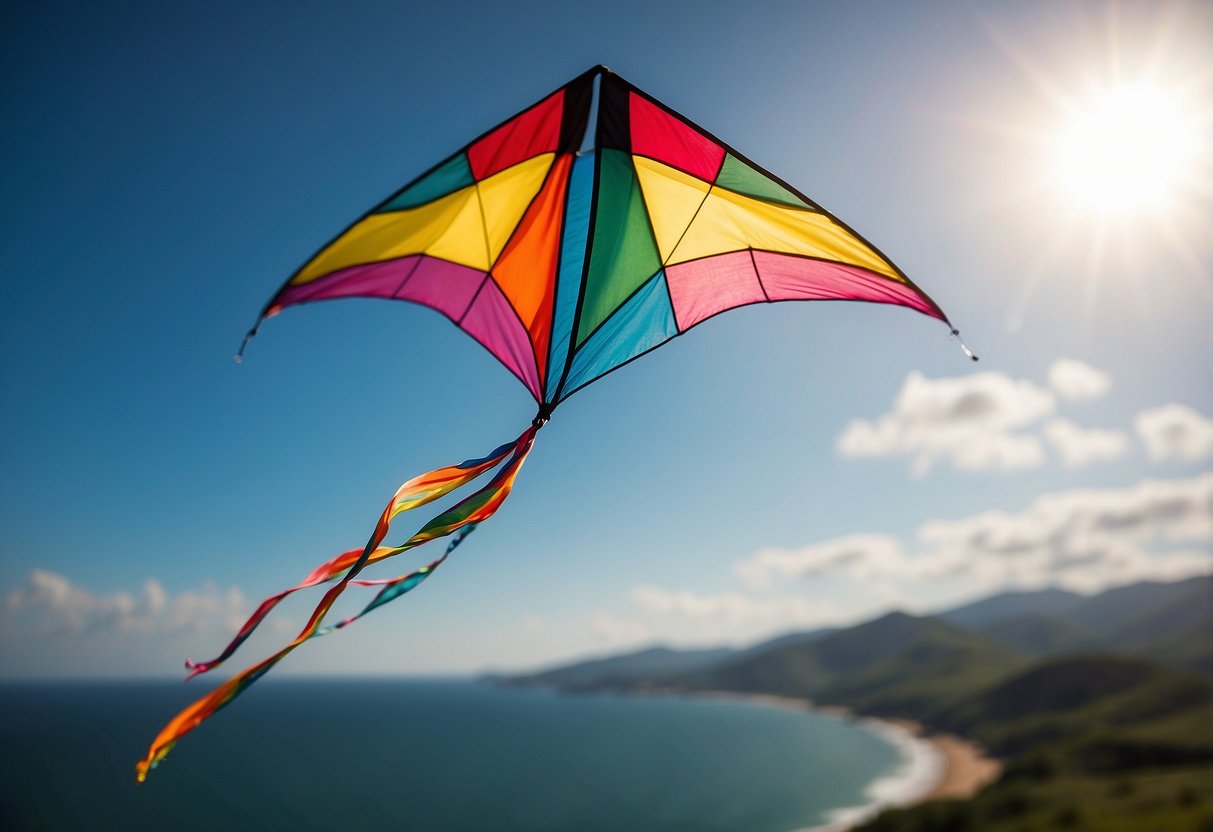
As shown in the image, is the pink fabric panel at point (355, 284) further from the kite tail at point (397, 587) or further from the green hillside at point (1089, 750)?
the green hillside at point (1089, 750)

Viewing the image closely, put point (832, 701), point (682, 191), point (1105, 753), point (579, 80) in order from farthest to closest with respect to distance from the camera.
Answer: point (832, 701) < point (1105, 753) < point (682, 191) < point (579, 80)

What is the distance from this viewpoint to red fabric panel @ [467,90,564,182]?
17.6 ft

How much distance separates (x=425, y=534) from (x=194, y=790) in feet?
293

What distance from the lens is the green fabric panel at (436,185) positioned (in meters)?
5.65

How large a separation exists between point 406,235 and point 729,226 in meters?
3.14

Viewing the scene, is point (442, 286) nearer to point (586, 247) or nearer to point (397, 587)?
point (586, 247)

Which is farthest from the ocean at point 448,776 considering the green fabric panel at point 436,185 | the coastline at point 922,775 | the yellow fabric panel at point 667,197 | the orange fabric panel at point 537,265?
the green fabric panel at point 436,185

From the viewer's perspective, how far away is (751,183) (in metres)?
5.73

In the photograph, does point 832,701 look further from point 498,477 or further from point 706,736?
point 498,477

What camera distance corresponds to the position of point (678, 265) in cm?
663

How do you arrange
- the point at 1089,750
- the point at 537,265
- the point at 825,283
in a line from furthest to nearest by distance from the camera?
the point at 1089,750 < the point at 537,265 < the point at 825,283

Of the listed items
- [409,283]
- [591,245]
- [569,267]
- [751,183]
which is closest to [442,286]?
[409,283]

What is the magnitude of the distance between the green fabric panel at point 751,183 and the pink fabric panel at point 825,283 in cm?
73

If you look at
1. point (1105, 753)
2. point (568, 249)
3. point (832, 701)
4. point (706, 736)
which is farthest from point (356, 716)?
point (568, 249)
